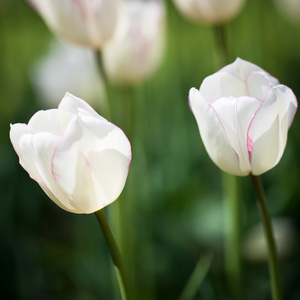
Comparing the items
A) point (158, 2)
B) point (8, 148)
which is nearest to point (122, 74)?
point (158, 2)

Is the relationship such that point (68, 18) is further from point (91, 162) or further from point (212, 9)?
point (91, 162)

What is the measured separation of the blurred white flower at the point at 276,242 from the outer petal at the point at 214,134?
0.59m

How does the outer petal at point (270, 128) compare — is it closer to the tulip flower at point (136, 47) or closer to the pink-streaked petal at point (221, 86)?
the pink-streaked petal at point (221, 86)

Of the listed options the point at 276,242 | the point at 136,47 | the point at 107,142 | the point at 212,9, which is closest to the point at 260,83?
the point at 107,142

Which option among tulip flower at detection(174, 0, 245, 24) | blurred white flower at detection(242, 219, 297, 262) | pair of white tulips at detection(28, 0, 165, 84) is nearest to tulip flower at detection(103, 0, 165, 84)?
pair of white tulips at detection(28, 0, 165, 84)

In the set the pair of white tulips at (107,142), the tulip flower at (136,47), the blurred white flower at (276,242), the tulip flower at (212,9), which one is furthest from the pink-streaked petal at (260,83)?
the blurred white flower at (276,242)

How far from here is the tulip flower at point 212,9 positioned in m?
0.77

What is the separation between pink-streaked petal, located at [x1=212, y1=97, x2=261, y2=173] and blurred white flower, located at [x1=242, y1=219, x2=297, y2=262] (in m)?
0.60

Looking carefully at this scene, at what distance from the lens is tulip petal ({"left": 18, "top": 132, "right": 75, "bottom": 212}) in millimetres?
418

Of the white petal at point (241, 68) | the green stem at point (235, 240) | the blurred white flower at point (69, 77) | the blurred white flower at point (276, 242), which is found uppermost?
the white petal at point (241, 68)

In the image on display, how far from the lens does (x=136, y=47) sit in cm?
95

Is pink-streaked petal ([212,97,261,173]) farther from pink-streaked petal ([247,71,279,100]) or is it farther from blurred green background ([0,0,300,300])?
blurred green background ([0,0,300,300])

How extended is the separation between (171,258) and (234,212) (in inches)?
13.0

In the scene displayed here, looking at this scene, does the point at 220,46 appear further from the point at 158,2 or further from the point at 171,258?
the point at 171,258
